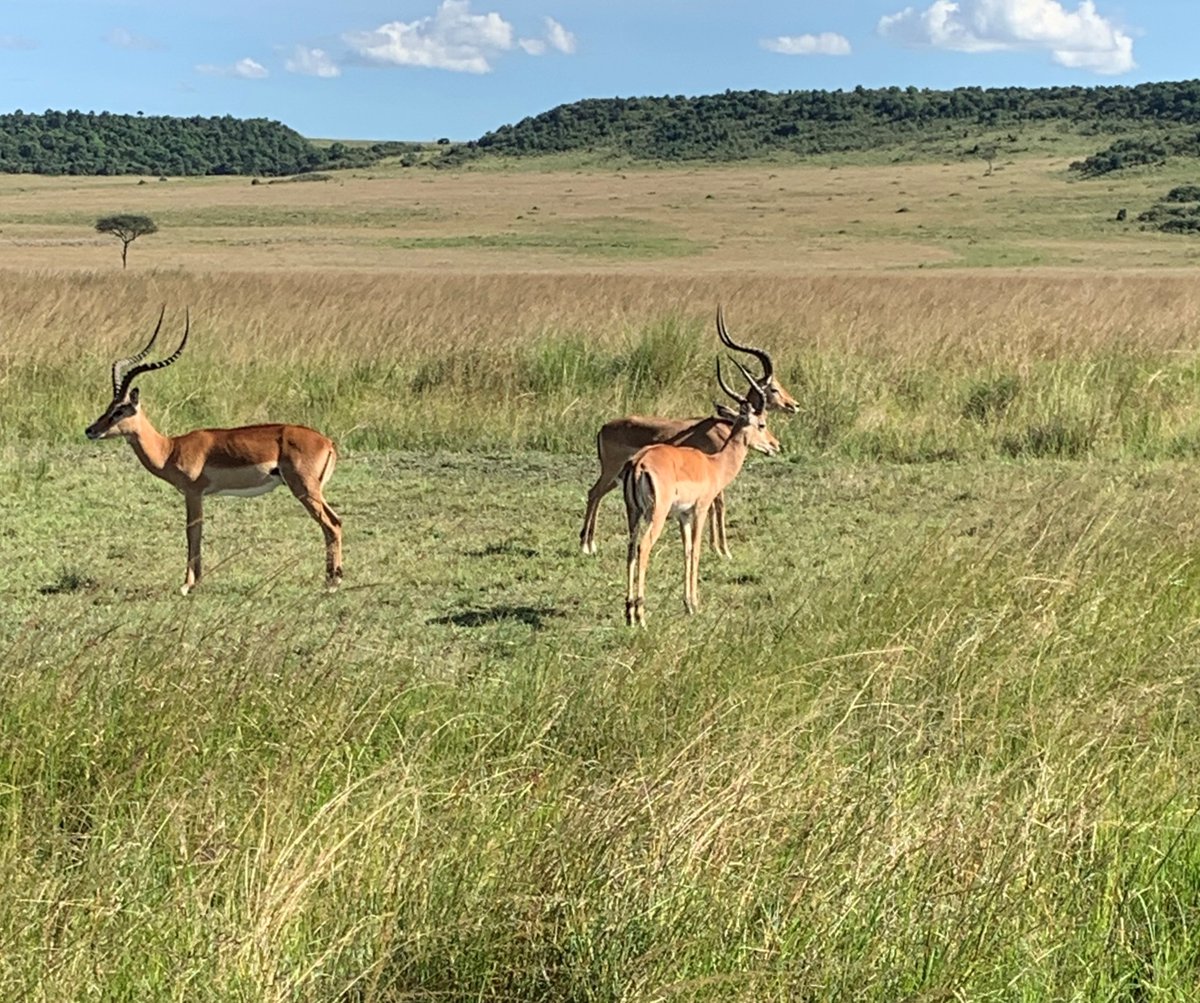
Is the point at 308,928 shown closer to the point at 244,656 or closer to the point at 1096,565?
the point at 244,656

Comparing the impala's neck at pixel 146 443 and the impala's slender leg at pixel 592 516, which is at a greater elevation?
the impala's neck at pixel 146 443

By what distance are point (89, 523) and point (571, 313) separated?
8.43 m

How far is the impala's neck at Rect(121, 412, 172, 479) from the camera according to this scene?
8.01 metres

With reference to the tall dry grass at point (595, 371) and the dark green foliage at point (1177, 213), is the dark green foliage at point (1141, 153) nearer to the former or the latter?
the dark green foliage at point (1177, 213)

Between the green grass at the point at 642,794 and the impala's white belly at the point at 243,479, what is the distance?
974 millimetres

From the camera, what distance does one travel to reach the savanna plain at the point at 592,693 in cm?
299

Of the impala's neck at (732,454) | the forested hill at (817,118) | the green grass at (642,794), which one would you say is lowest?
the green grass at (642,794)


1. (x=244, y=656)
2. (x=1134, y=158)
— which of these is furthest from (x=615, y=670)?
(x=1134, y=158)

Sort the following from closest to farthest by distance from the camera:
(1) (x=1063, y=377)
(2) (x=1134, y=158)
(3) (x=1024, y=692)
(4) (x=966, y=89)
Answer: (3) (x=1024, y=692), (1) (x=1063, y=377), (2) (x=1134, y=158), (4) (x=966, y=89)

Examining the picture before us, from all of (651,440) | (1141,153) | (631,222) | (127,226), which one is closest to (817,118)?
(1141,153)

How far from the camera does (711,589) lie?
7574 mm

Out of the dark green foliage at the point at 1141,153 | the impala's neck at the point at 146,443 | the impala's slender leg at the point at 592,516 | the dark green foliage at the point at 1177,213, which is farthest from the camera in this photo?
the dark green foliage at the point at 1141,153

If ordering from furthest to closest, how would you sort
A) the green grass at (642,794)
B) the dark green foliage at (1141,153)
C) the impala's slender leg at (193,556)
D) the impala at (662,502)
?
1. the dark green foliage at (1141,153)
2. the impala's slender leg at (193,556)
3. the impala at (662,502)
4. the green grass at (642,794)

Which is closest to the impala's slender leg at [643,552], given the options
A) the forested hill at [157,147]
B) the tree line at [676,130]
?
the tree line at [676,130]
